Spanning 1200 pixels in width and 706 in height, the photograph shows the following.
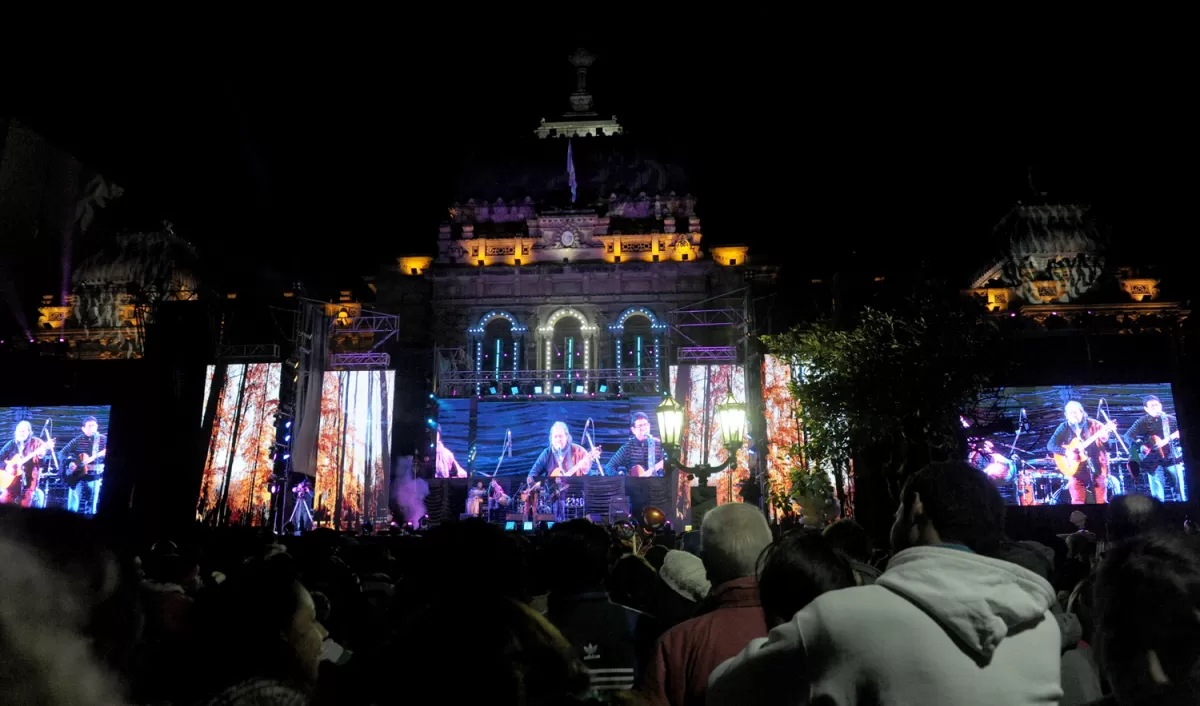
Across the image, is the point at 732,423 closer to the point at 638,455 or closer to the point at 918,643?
the point at 918,643

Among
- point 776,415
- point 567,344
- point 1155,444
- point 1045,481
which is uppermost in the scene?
point 567,344

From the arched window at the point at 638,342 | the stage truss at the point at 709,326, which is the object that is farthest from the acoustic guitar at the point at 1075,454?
the arched window at the point at 638,342

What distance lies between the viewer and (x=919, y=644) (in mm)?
2076

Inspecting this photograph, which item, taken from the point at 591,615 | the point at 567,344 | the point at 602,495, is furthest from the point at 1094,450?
the point at 591,615

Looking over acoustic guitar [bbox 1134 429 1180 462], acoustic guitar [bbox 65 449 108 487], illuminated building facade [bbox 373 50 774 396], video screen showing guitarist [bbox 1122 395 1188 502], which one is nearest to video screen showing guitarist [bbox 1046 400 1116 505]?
video screen showing guitarist [bbox 1122 395 1188 502]

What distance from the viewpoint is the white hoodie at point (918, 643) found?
81.6 inches

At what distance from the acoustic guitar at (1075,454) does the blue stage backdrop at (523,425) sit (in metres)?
13.8

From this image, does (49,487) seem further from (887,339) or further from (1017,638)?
(1017,638)

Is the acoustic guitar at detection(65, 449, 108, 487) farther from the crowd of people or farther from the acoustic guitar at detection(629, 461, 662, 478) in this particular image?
the crowd of people

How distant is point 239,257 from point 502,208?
38.2 ft

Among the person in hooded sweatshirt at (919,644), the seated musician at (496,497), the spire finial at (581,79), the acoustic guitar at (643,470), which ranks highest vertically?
the spire finial at (581,79)

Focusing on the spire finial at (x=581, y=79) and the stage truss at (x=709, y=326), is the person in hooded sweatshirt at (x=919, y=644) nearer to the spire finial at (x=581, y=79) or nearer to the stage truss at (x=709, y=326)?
the stage truss at (x=709, y=326)

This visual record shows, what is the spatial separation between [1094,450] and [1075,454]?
0.65 m

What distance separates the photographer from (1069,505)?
87.6ft
